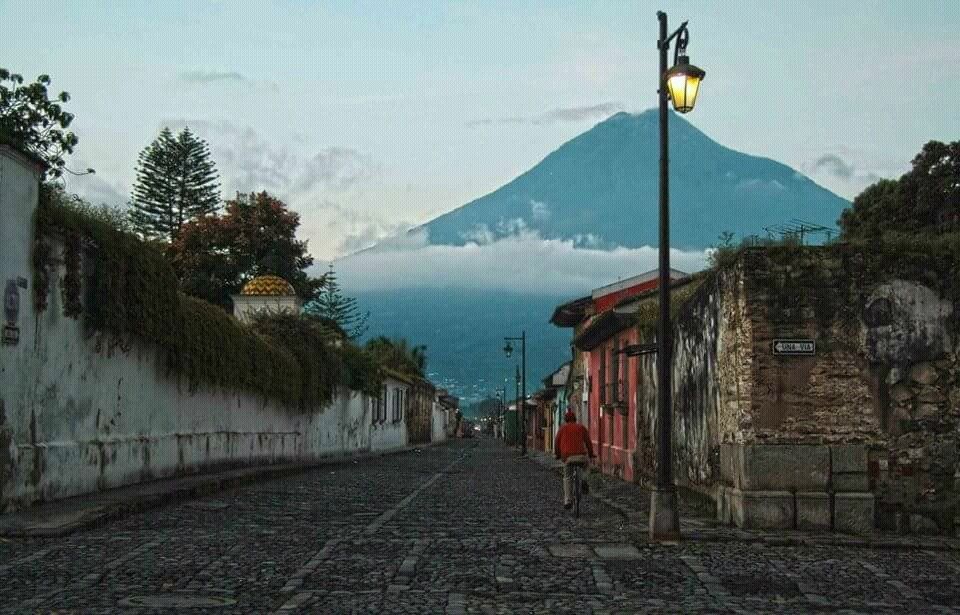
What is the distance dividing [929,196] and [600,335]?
1778 cm

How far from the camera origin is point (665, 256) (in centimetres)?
1230

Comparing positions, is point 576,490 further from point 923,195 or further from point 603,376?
point 923,195

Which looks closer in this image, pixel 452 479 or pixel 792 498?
pixel 792 498

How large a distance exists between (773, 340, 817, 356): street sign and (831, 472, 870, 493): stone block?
1496 millimetres

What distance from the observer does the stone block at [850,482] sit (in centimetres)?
1278

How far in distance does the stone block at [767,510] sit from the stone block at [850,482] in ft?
1.91

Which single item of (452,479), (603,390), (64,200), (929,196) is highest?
(929,196)

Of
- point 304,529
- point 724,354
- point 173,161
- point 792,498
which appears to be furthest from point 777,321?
point 173,161

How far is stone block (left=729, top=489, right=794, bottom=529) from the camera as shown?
41.6 feet

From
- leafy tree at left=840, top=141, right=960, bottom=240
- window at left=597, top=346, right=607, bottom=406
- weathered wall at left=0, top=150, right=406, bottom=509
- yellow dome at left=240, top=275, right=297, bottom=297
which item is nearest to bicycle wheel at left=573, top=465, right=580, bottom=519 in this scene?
weathered wall at left=0, top=150, right=406, bottom=509

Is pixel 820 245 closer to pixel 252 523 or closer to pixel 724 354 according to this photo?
pixel 724 354

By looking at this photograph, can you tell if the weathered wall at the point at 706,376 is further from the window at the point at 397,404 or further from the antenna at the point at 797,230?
the window at the point at 397,404

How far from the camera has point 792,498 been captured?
12688 millimetres

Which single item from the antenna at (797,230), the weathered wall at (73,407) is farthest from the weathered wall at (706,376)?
the weathered wall at (73,407)
